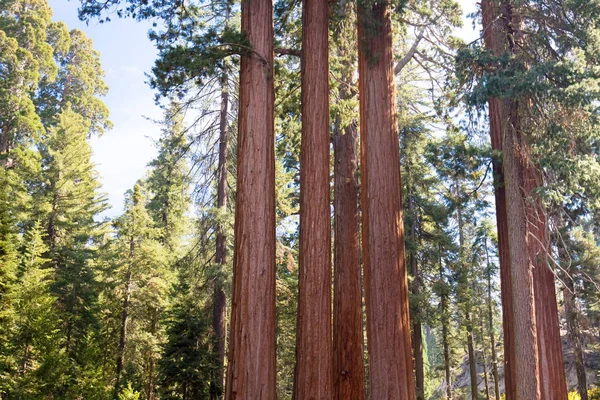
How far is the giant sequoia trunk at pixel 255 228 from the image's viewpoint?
6.04 meters

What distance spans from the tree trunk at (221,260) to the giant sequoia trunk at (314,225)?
5928 millimetres

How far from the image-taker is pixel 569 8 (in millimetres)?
9109

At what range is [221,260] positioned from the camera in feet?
49.1

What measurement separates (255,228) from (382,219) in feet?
6.74

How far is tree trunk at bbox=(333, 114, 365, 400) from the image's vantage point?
950 centimetres

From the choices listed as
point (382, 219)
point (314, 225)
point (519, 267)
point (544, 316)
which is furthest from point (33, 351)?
point (544, 316)

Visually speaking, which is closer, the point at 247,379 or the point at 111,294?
the point at 247,379

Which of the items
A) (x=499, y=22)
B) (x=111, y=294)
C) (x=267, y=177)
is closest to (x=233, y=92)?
(x=499, y=22)

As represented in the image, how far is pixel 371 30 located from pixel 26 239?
1665 centimetres

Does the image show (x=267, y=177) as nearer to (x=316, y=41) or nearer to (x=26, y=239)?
(x=316, y=41)

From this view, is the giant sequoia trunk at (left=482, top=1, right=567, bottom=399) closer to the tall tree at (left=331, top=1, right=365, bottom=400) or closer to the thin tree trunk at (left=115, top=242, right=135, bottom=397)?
the tall tree at (left=331, top=1, right=365, bottom=400)

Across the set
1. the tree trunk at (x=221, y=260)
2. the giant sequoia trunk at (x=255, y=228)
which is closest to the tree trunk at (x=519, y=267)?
the giant sequoia trunk at (x=255, y=228)

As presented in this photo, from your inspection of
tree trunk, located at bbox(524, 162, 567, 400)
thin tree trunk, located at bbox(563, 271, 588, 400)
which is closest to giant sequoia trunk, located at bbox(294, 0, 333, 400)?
tree trunk, located at bbox(524, 162, 567, 400)

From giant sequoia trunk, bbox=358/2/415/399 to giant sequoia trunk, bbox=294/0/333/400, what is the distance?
69 cm
